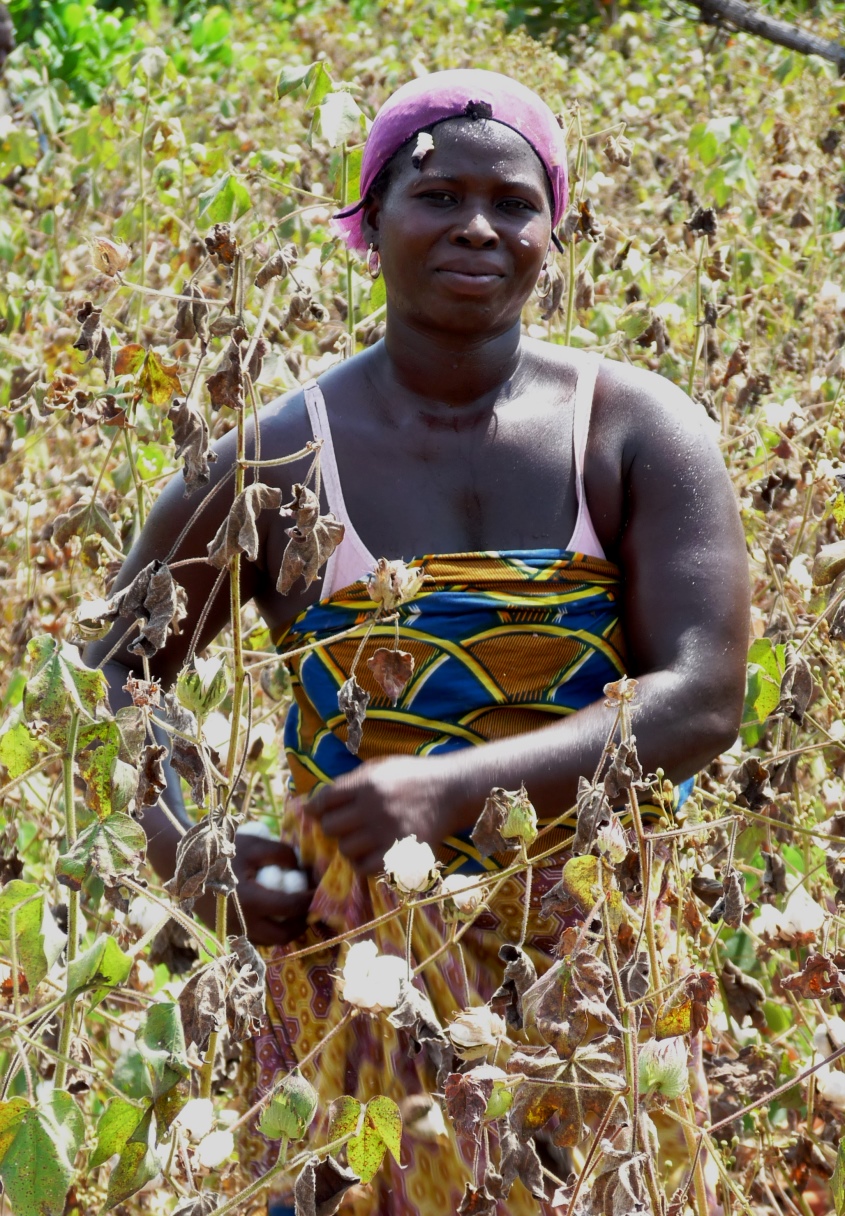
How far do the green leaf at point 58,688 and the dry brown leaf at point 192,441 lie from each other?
0.56 ft

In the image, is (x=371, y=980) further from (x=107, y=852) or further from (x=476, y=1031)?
(x=107, y=852)

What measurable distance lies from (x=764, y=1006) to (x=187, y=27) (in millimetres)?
7127

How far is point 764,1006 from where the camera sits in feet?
7.54

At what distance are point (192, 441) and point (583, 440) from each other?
0.47 meters

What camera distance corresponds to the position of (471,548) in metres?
1.63

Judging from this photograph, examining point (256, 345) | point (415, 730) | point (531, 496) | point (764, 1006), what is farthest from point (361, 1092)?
point (764, 1006)

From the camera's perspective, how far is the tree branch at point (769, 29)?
493cm

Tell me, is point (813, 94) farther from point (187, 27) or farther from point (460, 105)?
point (187, 27)

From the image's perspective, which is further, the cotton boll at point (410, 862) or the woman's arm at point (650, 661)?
the woman's arm at point (650, 661)

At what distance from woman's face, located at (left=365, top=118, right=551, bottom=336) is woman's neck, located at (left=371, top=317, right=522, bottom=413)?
3cm

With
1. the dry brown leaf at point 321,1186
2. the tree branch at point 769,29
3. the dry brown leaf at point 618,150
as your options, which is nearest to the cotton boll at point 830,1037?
the dry brown leaf at point 321,1186

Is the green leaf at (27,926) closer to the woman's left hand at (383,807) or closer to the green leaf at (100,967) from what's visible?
the green leaf at (100,967)

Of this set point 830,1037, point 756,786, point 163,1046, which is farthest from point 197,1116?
point 756,786

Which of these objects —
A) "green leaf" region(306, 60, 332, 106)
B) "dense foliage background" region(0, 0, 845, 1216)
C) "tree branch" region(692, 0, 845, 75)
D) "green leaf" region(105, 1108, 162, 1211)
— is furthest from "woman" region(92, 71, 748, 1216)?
"tree branch" region(692, 0, 845, 75)
